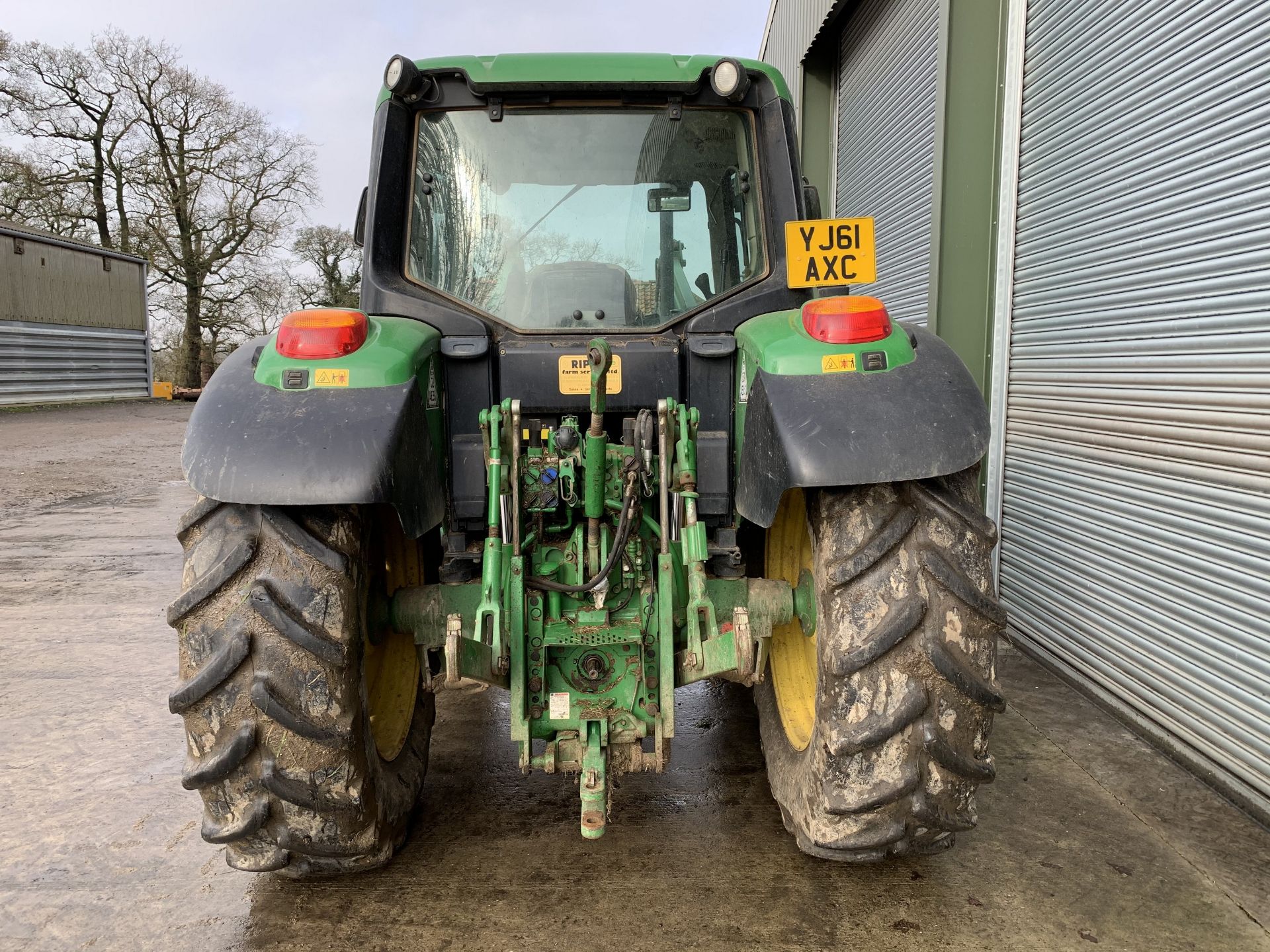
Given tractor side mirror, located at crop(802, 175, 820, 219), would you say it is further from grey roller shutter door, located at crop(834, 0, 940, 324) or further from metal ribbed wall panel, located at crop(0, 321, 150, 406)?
metal ribbed wall panel, located at crop(0, 321, 150, 406)

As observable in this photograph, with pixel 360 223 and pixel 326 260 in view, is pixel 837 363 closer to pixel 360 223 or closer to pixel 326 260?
pixel 360 223

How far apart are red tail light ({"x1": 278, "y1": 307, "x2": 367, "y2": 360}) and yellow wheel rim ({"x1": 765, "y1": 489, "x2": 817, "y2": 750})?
130cm

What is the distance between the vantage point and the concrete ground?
233cm

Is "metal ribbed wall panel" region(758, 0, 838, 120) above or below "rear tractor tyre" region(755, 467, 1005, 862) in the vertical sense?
above

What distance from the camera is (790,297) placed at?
2.90 m

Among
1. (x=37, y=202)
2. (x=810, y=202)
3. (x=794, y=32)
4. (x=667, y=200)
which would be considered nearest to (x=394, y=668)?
(x=667, y=200)

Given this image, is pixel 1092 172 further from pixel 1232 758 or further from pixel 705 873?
pixel 705 873

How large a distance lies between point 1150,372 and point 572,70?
2.44 meters

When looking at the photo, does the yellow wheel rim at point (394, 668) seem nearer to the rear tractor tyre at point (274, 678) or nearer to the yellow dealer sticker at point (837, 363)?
the rear tractor tyre at point (274, 678)

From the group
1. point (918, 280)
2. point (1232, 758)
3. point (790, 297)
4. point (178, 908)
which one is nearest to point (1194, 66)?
point (790, 297)

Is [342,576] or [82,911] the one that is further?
[82,911]

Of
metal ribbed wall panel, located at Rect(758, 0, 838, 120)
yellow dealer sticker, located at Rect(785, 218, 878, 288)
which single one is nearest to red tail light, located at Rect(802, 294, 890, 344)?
yellow dealer sticker, located at Rect(785, 218, 878, 288)

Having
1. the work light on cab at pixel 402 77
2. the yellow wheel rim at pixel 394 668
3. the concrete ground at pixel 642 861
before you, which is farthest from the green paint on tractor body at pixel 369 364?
the concrete ground at pixel 642 861

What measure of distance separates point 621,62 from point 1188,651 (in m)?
2.87
